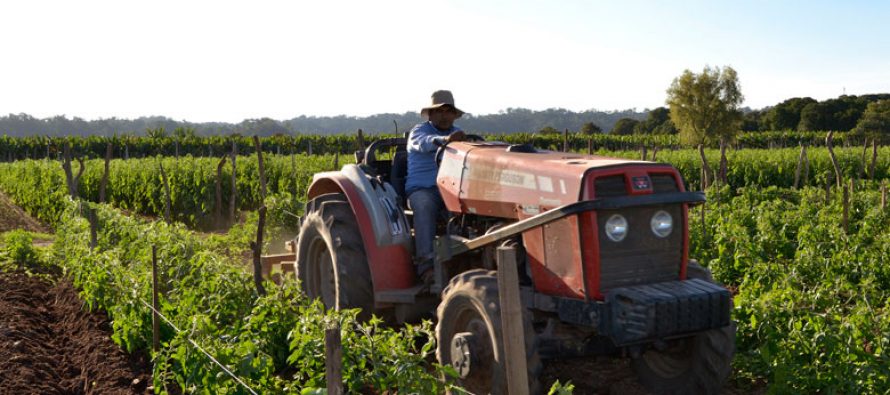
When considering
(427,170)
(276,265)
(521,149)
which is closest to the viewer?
(521,149)

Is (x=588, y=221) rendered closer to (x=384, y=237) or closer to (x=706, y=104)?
(x=384, y=237)

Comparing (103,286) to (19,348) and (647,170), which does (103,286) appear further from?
(647,170)

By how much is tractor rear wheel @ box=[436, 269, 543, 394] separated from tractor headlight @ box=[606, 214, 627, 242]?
538 millimetres

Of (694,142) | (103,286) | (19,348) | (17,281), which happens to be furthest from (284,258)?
(694,142)

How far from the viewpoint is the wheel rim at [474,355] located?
3.99 meters

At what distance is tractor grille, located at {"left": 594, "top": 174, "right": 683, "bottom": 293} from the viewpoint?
393 centimetres

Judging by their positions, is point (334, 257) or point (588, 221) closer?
point (588, 221)

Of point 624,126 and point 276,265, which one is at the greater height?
point 624,126

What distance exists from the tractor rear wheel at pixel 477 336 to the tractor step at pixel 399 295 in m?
0.71

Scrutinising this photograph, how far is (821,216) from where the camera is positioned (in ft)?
31.6

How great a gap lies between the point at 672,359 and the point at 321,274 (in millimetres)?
2572

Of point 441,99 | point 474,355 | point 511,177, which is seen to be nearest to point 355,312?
point 474,355

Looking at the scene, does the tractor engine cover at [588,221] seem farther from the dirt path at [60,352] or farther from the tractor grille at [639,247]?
the dirt path at [60,352]

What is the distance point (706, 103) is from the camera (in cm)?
5478
